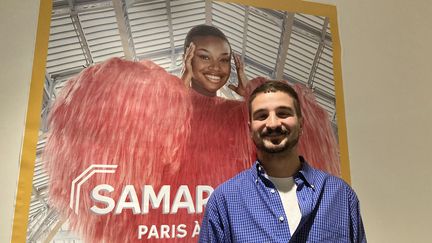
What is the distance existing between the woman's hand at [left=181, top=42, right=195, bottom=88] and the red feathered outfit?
0.03 meters

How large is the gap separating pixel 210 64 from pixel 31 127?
2.20 feet

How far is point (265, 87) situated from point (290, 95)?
85mm

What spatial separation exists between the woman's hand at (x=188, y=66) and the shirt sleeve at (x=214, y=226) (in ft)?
1.66

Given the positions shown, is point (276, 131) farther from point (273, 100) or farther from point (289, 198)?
point (289, 198)

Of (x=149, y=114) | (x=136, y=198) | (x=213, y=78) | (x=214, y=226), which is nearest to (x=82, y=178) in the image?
(x=136, y=198)

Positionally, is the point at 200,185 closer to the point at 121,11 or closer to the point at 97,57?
the point at 97,57

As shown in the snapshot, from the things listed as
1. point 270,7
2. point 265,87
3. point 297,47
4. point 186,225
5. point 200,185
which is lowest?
point 186,225

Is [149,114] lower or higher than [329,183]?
higher

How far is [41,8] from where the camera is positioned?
134 cm

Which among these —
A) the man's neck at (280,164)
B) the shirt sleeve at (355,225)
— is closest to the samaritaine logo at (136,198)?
the man's neck at (280,164)

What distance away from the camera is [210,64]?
1.47 metres

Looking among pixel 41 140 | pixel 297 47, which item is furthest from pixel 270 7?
pixel 41 140

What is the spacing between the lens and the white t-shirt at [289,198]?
1101 mm

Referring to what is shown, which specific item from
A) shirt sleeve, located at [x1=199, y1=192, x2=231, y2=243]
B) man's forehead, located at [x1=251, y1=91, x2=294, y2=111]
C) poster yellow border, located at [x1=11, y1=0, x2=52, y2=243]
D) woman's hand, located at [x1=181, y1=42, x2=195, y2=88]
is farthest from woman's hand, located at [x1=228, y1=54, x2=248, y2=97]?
poster yellow border, located at [x1=11, y1=0, x2=52, y2=243]
